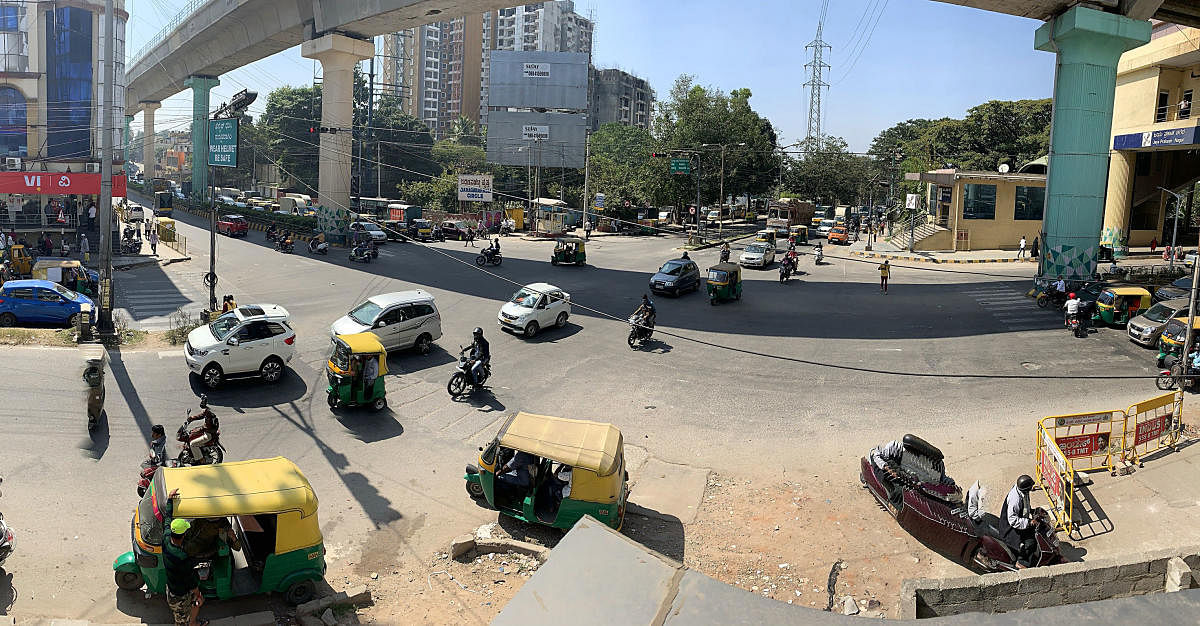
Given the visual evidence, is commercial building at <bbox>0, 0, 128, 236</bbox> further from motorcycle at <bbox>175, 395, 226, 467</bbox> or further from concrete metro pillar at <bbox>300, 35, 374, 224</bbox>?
motorcycle at <bbox>175, 395, 226, 467</bbox>

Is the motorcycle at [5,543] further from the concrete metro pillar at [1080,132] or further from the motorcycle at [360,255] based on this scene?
the concrete metro pillar at [1080,132]

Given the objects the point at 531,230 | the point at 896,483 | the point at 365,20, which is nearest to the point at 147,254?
the point at 365,20

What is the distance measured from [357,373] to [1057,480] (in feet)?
42.2

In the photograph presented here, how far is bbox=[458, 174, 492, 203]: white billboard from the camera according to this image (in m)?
61.0

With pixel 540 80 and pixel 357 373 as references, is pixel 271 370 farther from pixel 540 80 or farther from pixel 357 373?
pixel 540 80

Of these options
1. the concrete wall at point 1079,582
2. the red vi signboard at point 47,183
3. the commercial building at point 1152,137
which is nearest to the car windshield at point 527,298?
the concrete wall at point 1079,582

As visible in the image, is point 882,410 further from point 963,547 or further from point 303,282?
point 303,282

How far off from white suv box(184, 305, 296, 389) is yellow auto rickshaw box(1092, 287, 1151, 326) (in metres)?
25.1

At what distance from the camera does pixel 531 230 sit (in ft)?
206

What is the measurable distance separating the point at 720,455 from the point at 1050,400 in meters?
8.97

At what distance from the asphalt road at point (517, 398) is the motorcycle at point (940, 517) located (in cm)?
228

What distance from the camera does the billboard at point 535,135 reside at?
71188 millimetres

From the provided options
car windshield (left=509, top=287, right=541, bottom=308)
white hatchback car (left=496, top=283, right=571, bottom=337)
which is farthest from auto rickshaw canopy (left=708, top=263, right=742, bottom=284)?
car windshield (left=509, top=287, right=541, bottom=308)

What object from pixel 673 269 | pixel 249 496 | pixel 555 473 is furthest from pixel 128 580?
pixel 673 269
